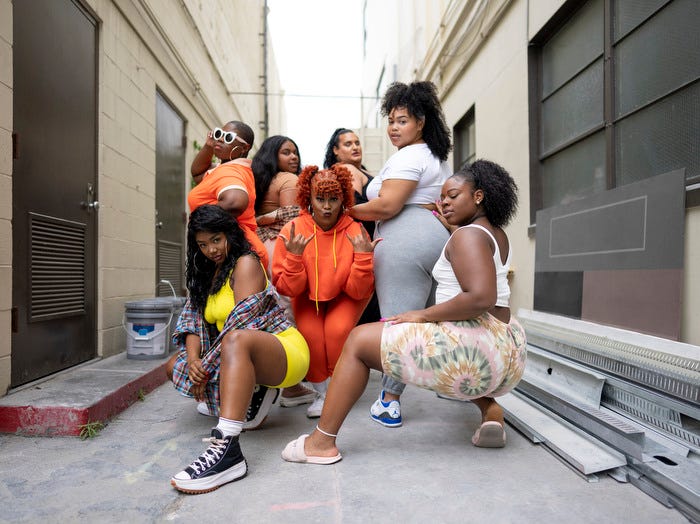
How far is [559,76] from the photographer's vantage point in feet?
14.4

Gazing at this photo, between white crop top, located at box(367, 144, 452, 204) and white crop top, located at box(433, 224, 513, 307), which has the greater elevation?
white crop top, located at box(367, 144, 452, 204)

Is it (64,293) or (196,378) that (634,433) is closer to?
(196,378)

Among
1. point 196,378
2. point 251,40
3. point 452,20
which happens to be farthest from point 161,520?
point 251,40

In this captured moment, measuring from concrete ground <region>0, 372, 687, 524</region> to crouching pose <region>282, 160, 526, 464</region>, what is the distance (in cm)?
24

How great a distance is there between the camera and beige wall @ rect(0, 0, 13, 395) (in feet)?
8.96

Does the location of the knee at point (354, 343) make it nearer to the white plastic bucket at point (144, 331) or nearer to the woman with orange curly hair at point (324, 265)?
the woman with orange curly hair at point (324, 265)

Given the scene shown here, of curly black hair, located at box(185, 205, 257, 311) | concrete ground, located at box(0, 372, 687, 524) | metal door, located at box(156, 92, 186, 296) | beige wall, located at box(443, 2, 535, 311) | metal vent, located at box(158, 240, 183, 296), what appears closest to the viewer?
concrete ground, located at box(0, 372, 687, 524)

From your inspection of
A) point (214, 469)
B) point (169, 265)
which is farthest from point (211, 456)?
point (169, 265)

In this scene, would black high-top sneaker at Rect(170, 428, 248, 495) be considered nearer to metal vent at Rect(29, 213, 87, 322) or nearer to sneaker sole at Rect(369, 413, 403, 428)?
sneaker sole at Rect(369, 413, 403, 428)

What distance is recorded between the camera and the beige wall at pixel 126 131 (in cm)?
278

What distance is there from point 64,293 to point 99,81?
1.70 meters

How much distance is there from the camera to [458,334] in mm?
2070

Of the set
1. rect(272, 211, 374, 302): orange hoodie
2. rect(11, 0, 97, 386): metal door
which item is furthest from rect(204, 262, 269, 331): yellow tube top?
rect(11, 0, 97, 386): metal door

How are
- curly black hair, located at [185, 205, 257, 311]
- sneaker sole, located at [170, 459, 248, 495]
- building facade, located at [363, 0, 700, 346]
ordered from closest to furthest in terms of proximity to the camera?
sneaker sole, located at [170, 459, 248, 495], curly black hair, located at [185, 205, 257, 311], building facade, located at [363, 0, 700, 346]
